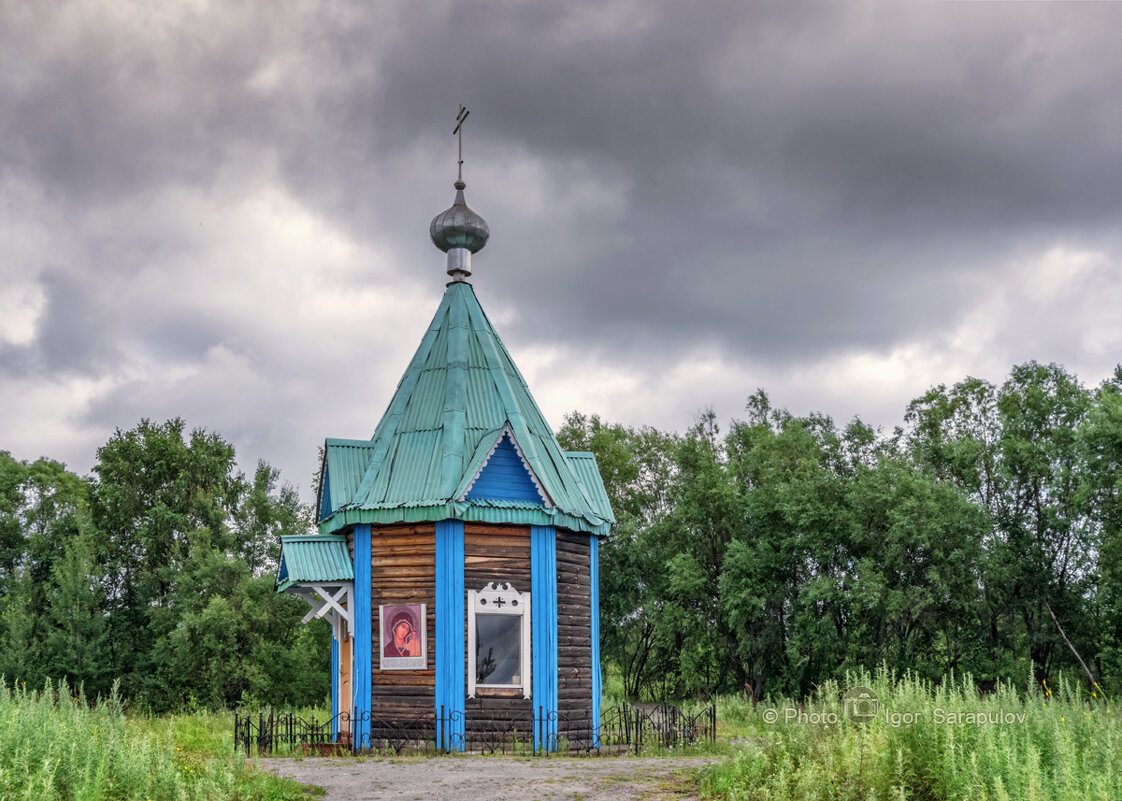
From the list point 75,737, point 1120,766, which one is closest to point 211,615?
point 75,737

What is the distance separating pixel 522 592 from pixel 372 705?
304 cm

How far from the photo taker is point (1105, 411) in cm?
2586

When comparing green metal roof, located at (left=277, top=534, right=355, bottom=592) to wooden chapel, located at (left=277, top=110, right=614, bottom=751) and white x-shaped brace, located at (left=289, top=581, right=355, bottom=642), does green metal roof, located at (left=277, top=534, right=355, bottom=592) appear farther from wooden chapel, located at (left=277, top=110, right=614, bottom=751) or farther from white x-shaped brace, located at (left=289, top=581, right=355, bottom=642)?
white x-shaped brace, located at (left=289, top=581, right=355, bottom=642)

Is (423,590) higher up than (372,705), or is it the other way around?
(423,590)

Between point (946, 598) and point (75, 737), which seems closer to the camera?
point (75, 737)

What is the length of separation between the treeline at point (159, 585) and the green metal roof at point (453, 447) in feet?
51.7

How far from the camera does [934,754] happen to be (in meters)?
9.18

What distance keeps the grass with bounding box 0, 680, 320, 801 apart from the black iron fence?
4.65 meters

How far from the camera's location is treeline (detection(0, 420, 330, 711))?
105ft

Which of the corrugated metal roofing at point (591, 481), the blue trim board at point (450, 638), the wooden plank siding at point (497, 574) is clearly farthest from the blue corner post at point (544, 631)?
the corrugated metal roofing at point (591, 481)

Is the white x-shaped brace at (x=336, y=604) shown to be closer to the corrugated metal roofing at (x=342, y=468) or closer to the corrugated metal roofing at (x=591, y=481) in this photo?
the corrugated metal roofing at (x=342, y=468)

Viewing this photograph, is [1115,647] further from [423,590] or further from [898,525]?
[423,590]

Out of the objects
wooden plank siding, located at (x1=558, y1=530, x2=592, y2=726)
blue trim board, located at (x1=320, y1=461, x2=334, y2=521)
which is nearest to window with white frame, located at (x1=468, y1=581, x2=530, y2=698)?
wooden plank siding, located at (x1=558, y1=530, x2=592, y2=726)

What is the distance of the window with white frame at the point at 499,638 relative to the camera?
653 inches
